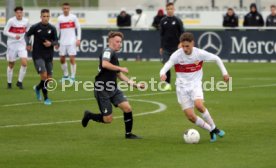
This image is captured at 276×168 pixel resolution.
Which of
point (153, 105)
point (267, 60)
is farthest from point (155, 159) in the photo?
point (267, 60)

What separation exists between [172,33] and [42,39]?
487 cm

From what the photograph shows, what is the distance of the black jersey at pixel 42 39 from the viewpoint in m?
24.5

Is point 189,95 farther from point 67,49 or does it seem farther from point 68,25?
point 68,25

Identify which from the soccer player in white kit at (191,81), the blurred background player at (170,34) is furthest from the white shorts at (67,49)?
the soccer player in white kit at (191,81)

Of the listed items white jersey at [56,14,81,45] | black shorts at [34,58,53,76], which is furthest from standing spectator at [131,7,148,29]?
black shorts at [34,58,53,76]

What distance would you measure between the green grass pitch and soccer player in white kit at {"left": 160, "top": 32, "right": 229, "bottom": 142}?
1.26ft

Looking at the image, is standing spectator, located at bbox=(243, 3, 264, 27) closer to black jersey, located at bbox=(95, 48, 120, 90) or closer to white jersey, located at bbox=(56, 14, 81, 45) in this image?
white jersey, located at bbox=(56, 14, 81, 45)

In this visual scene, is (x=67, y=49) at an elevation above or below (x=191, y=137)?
below

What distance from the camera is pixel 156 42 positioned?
39719mm

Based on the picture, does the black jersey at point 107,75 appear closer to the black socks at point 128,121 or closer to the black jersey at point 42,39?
the black socks at point 128,121

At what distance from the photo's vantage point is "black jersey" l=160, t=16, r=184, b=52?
28.2 m

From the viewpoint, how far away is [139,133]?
1741cm

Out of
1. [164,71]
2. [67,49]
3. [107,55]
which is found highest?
[107,55]

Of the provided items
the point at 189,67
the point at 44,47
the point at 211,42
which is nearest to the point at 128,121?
the point at 189,67
